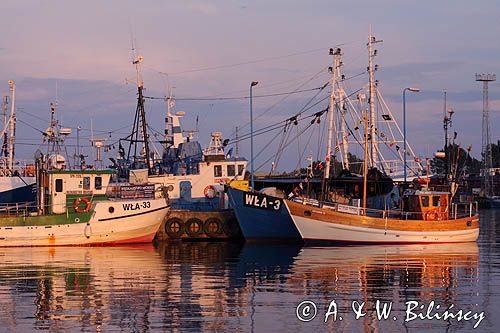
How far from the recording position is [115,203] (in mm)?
42188

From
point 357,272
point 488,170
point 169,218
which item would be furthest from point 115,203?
point 488,170

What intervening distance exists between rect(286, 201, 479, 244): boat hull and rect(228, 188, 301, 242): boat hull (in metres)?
1.04

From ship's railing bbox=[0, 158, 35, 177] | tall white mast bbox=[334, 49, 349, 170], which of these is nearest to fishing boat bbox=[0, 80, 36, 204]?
ship's railing bbox=[0, 158, 35, 177]

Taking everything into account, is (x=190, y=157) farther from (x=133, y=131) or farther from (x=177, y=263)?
(x=177, y=263)

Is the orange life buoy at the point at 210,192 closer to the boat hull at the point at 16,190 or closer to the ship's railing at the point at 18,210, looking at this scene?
the ship's railing at the point at 18,210

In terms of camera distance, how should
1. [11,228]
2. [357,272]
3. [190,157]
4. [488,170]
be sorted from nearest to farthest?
[357,272]
[11,228]
[190,157]
[488,170]

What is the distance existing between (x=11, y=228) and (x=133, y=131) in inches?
486

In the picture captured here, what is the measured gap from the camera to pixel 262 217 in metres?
43.7

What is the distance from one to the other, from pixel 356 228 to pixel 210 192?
10725 mm

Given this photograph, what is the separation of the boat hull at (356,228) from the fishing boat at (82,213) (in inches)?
274

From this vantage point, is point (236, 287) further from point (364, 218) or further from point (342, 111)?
point (342, 111)

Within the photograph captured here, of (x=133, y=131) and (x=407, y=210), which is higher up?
(x=133, y=131)

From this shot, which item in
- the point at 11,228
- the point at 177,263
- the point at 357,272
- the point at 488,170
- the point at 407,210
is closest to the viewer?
the point at 357,272

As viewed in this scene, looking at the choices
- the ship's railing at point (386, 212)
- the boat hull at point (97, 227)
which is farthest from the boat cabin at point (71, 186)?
the ship's railing at point (386, 212)
